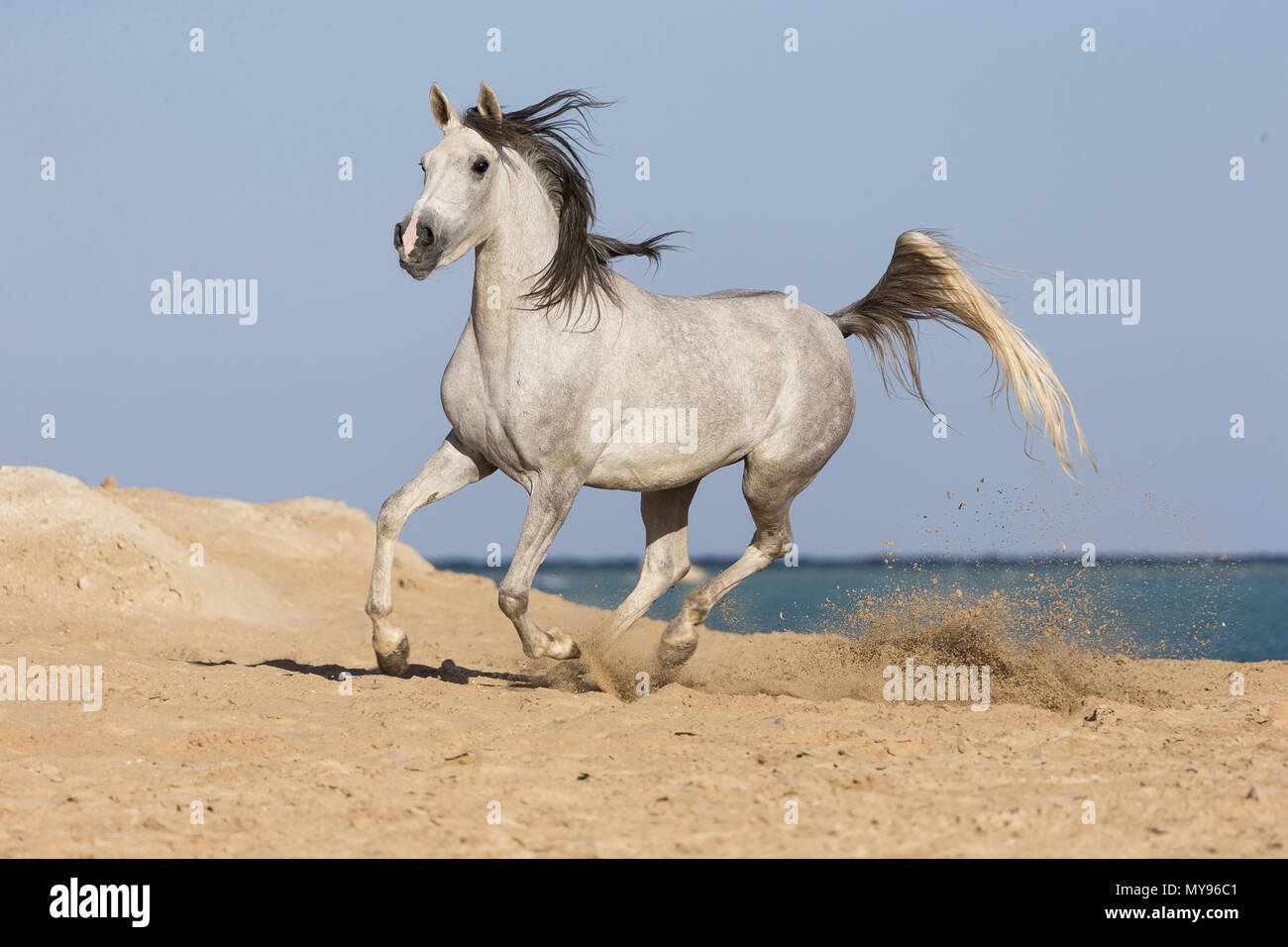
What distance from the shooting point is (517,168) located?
6.43 meters

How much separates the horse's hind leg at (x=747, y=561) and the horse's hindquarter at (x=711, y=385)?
0.74ft

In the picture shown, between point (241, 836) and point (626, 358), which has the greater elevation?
point (626, 358)

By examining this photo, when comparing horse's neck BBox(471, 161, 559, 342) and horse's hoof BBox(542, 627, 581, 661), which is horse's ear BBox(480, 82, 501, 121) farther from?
horse's hoof BBox(542, 627, 581, 661)

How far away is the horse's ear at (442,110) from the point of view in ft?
20.5

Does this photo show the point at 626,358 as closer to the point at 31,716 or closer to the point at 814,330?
the point at 814,330

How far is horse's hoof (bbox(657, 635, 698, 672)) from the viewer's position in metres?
7.50

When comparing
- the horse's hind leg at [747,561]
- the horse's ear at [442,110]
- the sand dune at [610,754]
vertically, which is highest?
the horse's ear at [442,110]

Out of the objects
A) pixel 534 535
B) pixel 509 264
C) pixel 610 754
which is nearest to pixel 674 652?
pixel 534 535

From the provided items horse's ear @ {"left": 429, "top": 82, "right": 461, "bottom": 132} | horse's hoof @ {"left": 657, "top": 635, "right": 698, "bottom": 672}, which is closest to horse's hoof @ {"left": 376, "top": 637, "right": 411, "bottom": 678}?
horse's hoof @ {"left": 657, "top": 635, "right": 698, "bottom": 672}

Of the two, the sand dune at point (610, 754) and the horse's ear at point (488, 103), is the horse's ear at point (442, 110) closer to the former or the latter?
the horse's ear at point (488, 103)

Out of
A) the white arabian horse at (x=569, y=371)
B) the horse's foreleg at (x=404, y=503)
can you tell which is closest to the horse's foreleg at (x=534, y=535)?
the white arabian horse at (x=569, y=371)

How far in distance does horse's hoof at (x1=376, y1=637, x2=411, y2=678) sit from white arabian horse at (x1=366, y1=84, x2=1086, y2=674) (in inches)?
0.5

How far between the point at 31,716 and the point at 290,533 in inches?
387
